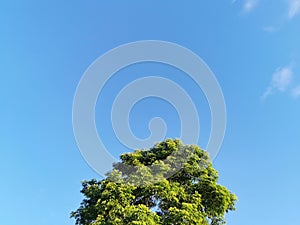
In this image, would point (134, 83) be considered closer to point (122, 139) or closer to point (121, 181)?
point (122, 139)

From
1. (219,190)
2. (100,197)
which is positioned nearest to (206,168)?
(219,190)

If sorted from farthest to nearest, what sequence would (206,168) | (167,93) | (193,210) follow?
(206,168), (167,93), (193,210)

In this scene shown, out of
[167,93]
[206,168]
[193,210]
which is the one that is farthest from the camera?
[206,168]

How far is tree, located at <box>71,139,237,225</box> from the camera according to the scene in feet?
48.6

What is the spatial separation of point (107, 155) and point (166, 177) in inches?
122

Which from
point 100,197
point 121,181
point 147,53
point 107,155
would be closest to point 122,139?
point 107,155

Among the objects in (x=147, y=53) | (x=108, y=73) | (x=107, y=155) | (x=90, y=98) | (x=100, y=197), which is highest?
(x=147, y=53)

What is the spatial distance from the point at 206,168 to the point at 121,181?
4.44 m

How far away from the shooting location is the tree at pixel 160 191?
1482 centimetres

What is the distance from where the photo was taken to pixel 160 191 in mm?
15641

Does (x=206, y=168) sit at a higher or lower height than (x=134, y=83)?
lower

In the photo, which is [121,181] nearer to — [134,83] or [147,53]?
[134,83]

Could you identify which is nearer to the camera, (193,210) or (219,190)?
(193,210)

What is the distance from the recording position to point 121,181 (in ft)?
53.2
